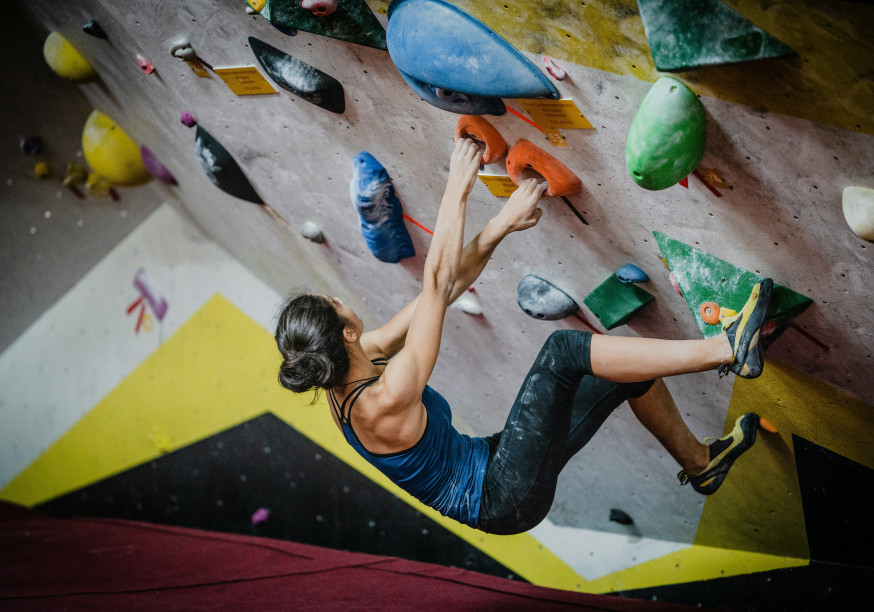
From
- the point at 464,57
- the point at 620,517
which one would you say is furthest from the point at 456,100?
the point at 620,517

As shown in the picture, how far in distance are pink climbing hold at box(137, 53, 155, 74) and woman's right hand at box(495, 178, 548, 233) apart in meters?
1.57

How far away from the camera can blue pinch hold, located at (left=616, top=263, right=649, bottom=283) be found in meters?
1.78

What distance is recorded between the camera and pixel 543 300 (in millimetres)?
2023

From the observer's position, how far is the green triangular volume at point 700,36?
1.22 m

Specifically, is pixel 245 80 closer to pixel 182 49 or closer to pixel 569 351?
pixel 182 49

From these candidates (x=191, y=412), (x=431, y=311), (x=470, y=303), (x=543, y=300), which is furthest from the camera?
(x=191, y=412)

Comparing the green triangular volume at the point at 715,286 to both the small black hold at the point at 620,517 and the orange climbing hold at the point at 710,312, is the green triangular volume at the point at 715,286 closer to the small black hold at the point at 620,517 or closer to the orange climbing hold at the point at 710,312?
the orange climbing hold at the point at 710,312

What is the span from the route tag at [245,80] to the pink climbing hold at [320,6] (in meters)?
0.47

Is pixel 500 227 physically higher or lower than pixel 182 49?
lower

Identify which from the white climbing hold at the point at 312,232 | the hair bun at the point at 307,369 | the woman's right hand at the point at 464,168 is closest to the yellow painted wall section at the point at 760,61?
the woman's right hand at the point at 464,168

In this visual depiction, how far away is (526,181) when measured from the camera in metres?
1.67

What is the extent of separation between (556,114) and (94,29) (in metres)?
1.82

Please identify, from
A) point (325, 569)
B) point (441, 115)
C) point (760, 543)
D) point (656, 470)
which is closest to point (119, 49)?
point (441, 115)

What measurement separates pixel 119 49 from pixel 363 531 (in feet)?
7.13
